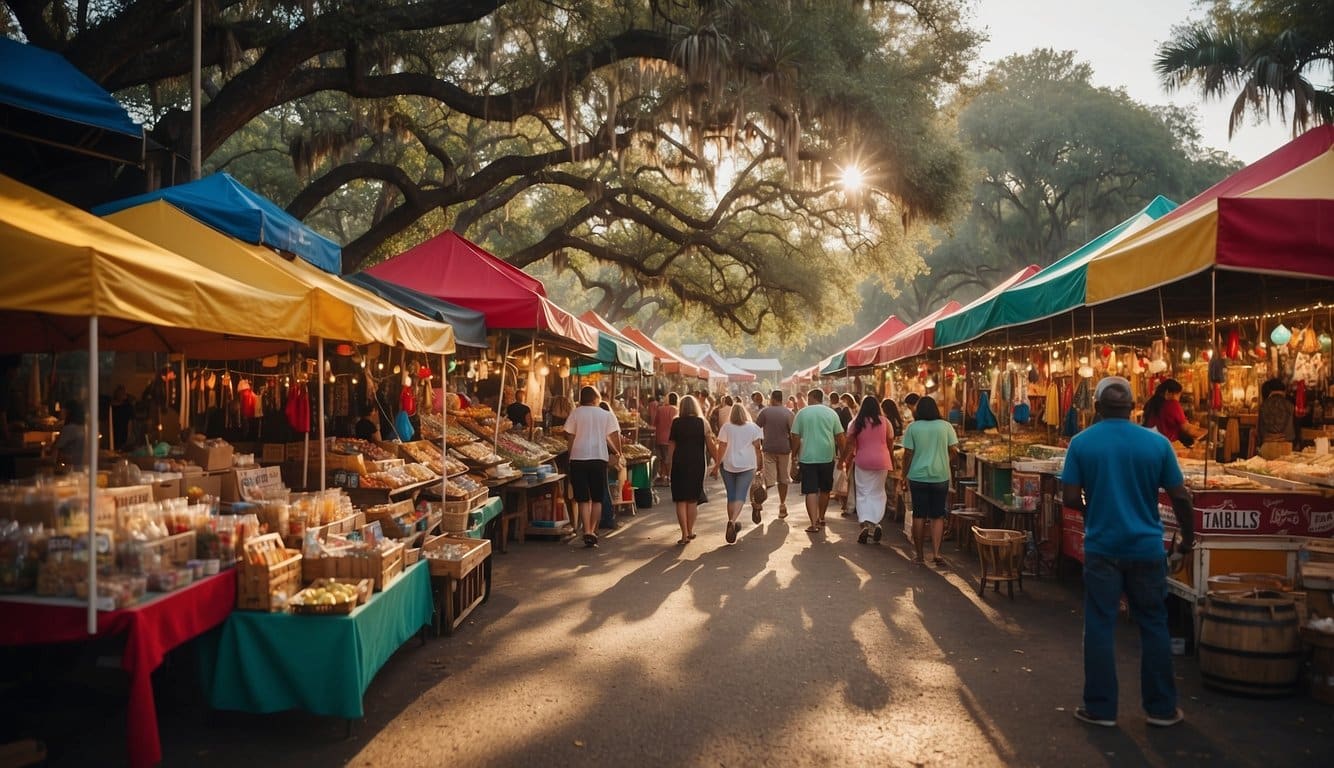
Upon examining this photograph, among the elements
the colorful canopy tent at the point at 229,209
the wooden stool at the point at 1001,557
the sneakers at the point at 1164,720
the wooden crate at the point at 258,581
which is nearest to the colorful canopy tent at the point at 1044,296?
the wooden stool at the point at 1001,557

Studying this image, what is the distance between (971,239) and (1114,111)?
8983mm

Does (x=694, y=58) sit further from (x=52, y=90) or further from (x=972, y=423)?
(x=972, y=423)

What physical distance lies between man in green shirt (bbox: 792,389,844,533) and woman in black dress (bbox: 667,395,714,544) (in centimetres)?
173

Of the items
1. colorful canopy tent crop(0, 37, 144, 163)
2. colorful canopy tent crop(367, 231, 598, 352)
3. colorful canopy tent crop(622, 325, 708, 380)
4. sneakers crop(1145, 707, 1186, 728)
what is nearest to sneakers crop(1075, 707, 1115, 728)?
sneakers crop(1145, 707, 1186, 728)

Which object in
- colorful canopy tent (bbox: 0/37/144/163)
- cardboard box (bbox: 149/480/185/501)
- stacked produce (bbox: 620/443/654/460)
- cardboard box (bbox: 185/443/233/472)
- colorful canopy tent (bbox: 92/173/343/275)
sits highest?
colorful canopy tent (bbox: 0/37/144/163)

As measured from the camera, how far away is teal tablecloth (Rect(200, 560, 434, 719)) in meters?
5.05

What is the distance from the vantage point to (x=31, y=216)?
4520mm

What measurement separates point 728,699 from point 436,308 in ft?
20.8

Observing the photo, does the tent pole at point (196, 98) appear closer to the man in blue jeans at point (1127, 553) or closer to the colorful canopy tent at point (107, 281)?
the colorful canopy tent at point (107, 281)

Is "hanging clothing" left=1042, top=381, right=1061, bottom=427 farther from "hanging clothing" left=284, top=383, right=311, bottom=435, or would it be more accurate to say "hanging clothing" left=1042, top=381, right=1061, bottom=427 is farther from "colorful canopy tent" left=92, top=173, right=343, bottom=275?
"colorful canopy tent" left=92, top=173, right=343, bottom=275

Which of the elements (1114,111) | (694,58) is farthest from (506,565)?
(1114,111)

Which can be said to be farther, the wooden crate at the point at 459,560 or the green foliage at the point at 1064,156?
the green foliage at the point at 1064,156

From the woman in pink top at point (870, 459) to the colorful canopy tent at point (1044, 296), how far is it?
5.23 ft

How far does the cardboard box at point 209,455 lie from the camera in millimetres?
7207
